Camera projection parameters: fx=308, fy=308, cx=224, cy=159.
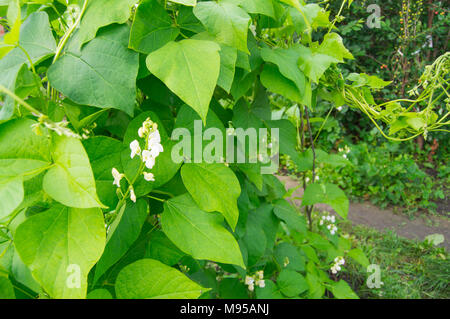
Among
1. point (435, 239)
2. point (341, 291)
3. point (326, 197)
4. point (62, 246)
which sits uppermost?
point (62, 246)

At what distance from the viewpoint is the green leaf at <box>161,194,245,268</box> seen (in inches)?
19.7

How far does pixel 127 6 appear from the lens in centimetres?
50

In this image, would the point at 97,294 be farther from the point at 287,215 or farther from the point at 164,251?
the point at 287,215

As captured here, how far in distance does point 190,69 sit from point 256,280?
Result: 0.89m

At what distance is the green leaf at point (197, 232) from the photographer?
0.50 m

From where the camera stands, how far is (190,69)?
19.1 inches

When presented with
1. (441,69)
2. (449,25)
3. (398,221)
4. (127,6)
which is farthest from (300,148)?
(449,25)

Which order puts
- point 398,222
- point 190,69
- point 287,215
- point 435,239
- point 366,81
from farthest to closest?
point 398,222, point 435,239, point 287,215, point 366,81, point 190,69

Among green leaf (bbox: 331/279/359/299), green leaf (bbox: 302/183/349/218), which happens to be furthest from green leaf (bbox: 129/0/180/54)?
green leaf (bbox: 331/279/359/299)

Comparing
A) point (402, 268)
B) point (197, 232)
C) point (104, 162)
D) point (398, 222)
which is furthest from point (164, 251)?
point (398, 222)

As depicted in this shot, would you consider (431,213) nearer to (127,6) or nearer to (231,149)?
(231,149)

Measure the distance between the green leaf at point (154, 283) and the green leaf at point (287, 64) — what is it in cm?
45

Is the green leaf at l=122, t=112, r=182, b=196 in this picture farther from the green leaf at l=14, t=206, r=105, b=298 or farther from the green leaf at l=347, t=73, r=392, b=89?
the green leaf at l=347, t=73, r=392, b=89

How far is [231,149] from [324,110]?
346 cm
